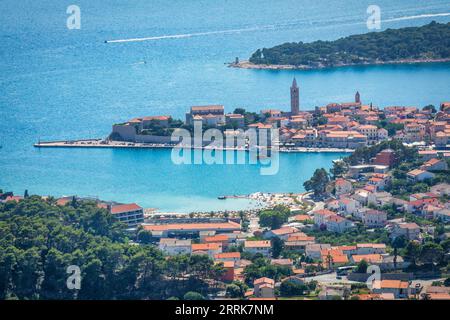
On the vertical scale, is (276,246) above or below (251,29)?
below

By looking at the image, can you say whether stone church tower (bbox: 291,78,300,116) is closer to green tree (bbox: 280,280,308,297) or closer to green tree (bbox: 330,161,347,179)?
green tree (bbox: 330,161,347,179)

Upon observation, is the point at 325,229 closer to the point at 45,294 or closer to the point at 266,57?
the point at 45,294

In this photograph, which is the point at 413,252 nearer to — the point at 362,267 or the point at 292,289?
the point at 362,267

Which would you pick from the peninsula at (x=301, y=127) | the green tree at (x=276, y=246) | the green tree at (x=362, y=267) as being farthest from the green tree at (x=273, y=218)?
the peninsula at (x=301, y=127)

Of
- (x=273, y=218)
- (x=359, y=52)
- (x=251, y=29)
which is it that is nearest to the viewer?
(x=273, y=218)

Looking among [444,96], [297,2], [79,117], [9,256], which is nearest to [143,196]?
[9,256]

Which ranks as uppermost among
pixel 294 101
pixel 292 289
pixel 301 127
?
pixel 294 101

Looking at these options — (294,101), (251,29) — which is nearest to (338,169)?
(294,101)

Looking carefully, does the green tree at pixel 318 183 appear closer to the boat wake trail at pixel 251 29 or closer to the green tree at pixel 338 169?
the green tree at pixel 338 169
